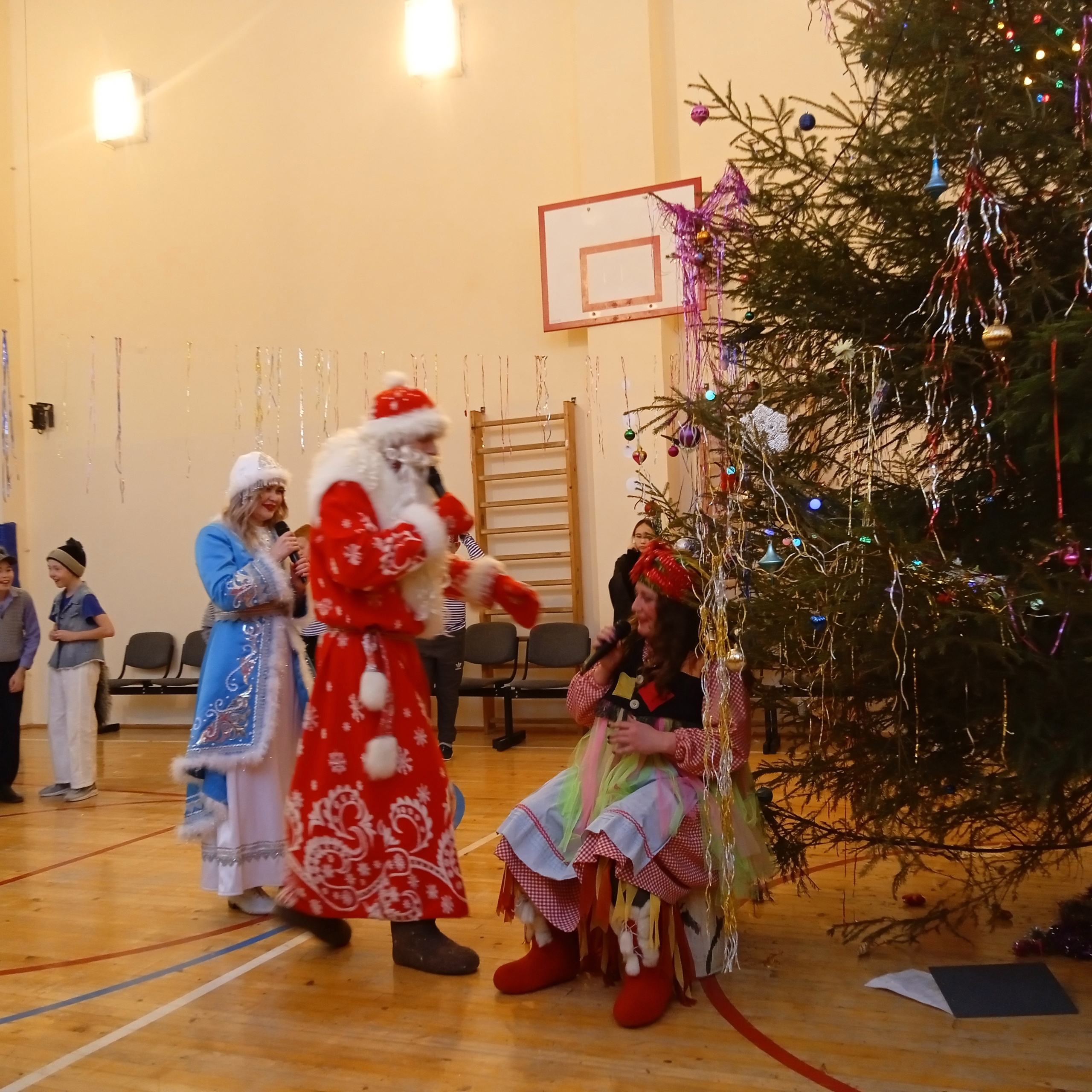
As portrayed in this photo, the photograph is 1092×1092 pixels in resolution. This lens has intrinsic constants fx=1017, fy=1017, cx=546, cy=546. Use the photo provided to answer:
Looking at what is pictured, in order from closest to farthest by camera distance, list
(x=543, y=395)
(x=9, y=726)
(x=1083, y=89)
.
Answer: (x=1083, y=89) < (x=9, y=726) < (x=543, y=395)

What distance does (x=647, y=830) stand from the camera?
7.17 ft

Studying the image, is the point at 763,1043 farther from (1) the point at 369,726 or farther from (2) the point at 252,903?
(2) the point at 252,903

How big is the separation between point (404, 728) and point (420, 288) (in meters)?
4.98

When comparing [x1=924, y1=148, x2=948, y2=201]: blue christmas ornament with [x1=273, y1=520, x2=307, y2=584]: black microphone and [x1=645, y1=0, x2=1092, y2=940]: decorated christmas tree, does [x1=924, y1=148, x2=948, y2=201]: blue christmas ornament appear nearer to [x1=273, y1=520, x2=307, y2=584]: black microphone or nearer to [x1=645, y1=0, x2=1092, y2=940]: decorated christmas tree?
[x1=645, y1=0, x2=1092, y2=940]: decorated christmas tree

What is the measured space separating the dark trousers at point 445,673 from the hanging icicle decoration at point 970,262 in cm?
380

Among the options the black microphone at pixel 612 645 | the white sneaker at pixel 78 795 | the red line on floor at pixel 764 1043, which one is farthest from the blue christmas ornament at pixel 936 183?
the white sneaker at pixel 78 795

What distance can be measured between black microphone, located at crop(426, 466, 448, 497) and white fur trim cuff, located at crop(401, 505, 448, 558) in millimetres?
155

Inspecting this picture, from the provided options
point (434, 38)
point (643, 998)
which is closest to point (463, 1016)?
point (643, 998)

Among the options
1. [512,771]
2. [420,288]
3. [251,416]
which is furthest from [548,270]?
[512,771]

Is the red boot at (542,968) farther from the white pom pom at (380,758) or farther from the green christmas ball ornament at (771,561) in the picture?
the green christmas ball ornament at (771,561)

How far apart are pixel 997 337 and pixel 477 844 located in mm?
2591

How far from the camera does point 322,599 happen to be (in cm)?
245

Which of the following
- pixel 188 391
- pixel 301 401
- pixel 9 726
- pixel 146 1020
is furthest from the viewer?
pixel 188 391

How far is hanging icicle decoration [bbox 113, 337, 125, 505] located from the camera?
7.66 meters
